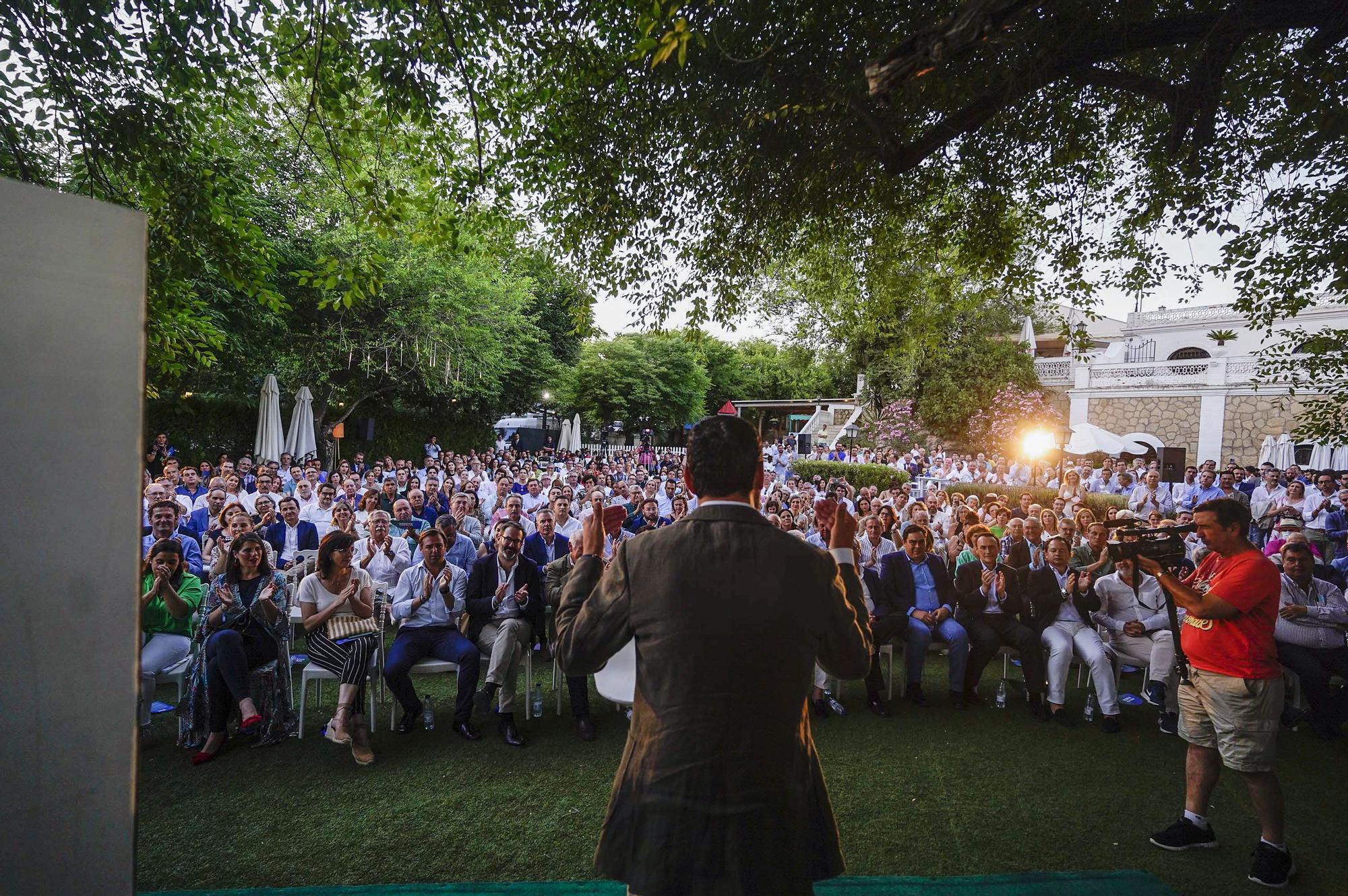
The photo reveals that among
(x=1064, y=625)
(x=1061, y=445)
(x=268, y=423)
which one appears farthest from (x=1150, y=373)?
(x=268, y=423)

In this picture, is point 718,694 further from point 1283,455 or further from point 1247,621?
point 1283,455

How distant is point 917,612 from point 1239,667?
9.25 ft

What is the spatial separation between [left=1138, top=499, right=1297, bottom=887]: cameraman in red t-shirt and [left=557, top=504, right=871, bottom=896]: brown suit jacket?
2.41 m

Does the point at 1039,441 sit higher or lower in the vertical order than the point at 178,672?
higher

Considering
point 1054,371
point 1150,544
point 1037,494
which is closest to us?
point 1150,544

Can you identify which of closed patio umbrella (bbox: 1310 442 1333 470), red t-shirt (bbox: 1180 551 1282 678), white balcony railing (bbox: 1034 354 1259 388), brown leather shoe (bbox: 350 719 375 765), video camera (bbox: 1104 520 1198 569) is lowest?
brown leather shoe (bbox: 350 719 375 765)

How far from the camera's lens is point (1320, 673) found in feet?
17.1

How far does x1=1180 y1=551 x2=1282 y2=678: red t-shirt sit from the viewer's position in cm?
321

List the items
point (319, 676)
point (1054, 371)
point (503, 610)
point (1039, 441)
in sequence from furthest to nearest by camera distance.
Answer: point (1054, 371)
point (1039, 441)
point (503, 610)
point (319, 676)

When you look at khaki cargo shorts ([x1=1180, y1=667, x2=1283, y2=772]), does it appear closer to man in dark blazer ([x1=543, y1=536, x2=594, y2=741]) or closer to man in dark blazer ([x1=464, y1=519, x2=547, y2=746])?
man in dark blazer ([x1=543, y1=536, x2=594, y2=741])

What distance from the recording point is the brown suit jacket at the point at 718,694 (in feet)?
5.22

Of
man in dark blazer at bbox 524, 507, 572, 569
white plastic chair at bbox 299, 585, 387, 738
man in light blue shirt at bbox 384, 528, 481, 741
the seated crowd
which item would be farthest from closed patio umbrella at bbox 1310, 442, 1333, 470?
white plastic chair at bbox 299, 585, 387, 738

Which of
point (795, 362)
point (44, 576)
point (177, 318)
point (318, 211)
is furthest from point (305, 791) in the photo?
point (795, 362)

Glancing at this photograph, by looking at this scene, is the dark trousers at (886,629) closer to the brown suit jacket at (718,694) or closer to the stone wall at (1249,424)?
the brown suit jacket at (718,694)
